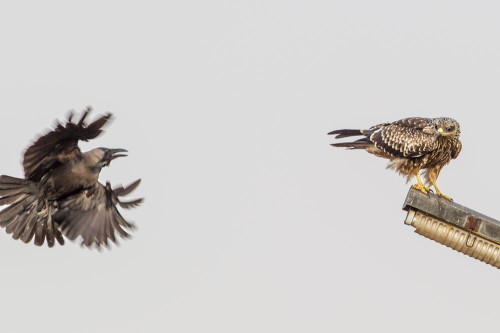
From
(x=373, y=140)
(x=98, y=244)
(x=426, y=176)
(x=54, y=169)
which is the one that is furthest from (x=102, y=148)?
(x=426, y=176)

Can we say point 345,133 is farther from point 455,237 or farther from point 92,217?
point 455,237

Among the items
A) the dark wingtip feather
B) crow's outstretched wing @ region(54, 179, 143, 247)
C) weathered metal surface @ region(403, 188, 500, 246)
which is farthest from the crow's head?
weathered metal surface @ region(403, 188, 500, 246)

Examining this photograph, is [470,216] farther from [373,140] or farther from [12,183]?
[12,183]

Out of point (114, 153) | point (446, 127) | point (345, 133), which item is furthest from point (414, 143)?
point (114, 153)

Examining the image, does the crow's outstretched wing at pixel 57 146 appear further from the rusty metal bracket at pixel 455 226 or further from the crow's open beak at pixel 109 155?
the rusty metal bracket at pixel 455 226

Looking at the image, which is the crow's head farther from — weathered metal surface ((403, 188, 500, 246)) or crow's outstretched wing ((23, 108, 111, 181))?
weathered metal surface ((403, 188, 500, 246))

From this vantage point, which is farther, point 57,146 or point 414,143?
point 414,143

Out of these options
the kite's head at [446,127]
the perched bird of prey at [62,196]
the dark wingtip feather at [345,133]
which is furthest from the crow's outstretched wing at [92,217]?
the kite's head at [446,127]
